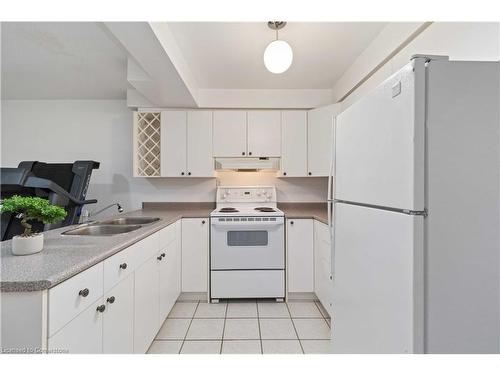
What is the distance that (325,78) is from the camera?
2.67m

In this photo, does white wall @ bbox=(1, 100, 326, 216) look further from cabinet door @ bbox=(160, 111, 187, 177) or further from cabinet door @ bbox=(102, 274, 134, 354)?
cabinet door @ bbox=(102, 274, 134, 354)

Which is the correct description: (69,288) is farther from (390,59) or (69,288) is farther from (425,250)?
(390,59)

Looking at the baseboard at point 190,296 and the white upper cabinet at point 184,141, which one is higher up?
the white upper cabinet at point 184,141

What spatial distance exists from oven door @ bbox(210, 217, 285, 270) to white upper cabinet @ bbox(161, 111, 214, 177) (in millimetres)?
716

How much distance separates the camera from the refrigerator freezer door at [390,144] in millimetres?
858

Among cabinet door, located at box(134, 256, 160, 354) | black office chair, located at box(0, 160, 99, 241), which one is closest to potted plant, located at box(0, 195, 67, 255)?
cabinet door, located at box(134, 256, 160, 354)

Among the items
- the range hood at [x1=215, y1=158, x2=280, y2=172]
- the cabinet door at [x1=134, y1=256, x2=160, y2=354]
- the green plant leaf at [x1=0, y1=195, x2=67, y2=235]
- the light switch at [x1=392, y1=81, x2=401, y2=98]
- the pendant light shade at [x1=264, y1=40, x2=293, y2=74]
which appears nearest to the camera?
the light switch at [x1=392, y1=81, x2=401, y2=98]

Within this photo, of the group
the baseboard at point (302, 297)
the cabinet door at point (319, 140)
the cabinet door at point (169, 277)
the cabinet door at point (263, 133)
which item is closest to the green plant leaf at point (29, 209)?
the cabinet door at point (169, 277)

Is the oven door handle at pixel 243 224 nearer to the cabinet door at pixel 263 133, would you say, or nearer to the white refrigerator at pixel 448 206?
the cabinet door at pixel 263 133

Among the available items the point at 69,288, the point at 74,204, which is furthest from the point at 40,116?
the point at 69,288

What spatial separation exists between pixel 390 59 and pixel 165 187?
8.69ft

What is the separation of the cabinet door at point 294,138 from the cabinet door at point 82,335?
87.7 inches

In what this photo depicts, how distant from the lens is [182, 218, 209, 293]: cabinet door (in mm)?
2541

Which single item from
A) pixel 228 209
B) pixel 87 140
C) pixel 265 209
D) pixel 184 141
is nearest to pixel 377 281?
pixel 265 209
